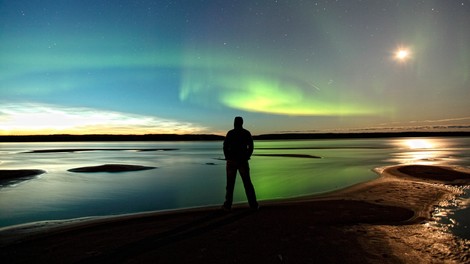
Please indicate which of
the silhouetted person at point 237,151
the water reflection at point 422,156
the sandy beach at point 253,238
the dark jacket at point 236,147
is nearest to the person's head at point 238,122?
the silhouetted person at point 237,151

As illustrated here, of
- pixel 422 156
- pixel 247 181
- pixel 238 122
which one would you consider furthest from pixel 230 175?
pixel 422 156

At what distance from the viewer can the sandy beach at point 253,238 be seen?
554 cm

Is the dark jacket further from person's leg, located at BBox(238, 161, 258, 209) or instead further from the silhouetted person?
person's leg, located at BBox(238, 161, 258, 209)

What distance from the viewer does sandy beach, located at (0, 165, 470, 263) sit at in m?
5.54

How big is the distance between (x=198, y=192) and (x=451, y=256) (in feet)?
44.2

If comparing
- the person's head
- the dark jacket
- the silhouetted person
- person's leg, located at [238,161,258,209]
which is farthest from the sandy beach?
the person's head

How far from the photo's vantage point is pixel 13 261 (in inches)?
222

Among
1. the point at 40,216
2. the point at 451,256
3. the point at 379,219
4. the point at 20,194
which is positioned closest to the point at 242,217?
the point at 379,219

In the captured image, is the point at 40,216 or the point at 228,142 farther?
the point at 40,216

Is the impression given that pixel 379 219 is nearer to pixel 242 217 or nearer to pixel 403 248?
pixel 403 248

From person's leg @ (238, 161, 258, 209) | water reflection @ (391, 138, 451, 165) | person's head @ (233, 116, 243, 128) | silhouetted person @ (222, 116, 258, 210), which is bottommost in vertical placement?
water reflection @ (391, 138, 451, 165)

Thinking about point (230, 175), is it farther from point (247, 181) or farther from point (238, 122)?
point (238, 122)

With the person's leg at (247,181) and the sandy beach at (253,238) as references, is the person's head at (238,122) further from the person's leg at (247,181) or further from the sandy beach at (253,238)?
the sandy beach at (253,238)

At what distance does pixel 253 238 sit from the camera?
6562 millimetres
